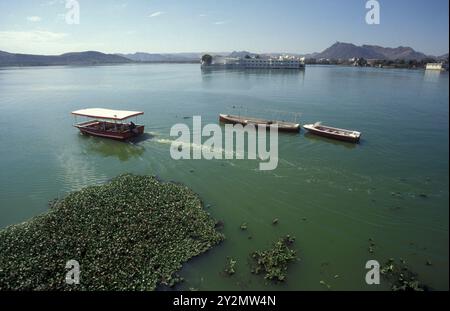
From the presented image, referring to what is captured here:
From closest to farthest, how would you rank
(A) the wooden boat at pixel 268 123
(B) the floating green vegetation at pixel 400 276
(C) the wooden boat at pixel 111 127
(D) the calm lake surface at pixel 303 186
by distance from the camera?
(B) the floating green vegetation at pixel 400 276, (D) the calm lake surface at pixel 303 186, (C) the wooden boat at pixel 111 127, (A) the wooden boat at pixel 268 123

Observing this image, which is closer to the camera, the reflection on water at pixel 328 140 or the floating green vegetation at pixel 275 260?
the floating green vegetation at pixel 275 260

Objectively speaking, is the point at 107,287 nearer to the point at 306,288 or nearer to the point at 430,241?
the point at 306,288

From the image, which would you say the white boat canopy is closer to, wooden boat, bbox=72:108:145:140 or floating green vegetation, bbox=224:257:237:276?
wooden boat, bbox=72:108:145:140

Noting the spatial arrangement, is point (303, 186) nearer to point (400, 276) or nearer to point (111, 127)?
point (400, 276)

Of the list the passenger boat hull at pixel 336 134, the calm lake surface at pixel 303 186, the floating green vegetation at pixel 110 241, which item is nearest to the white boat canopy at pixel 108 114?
the calm lake surface at pixel 303 186

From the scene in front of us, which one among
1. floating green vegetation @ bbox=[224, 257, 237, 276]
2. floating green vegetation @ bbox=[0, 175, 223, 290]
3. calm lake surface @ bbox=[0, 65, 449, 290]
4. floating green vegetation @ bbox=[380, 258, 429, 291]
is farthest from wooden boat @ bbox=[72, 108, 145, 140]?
floating green vegetation @ bbox=[380, 258, 429, 291]

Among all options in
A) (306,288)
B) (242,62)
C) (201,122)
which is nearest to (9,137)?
(201,122)

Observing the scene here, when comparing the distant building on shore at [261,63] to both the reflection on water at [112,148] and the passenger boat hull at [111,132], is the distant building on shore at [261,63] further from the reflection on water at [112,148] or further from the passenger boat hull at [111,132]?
the reflection on water at [112,148]
